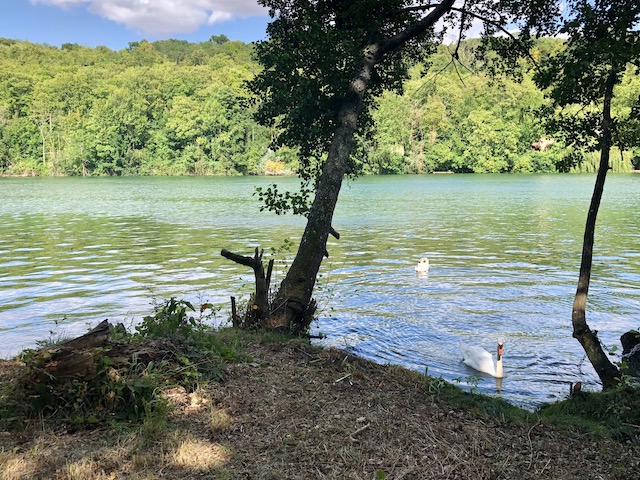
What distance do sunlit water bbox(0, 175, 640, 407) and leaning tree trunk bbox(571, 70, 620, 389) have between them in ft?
3.31

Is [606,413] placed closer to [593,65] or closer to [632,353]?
[632,353]

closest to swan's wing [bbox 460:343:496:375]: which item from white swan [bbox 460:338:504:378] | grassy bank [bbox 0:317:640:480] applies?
white swan [bbox 460:338:504:378]

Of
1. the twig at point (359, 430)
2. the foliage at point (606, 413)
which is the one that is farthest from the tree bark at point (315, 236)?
the foliage at point (606, 413)

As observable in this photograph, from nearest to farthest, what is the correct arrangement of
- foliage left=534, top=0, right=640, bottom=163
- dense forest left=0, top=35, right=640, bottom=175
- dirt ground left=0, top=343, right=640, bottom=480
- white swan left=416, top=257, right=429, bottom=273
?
1. dirt ground left=0, top=343, right=640, bottom=480
2. foliage left=534, top=0, right=640, bottom=163
3. white swan left=416, top=257, right=429, bottom=273
4. dense forest left=0, top=35, right=640, bottom=175

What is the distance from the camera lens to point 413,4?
9375mm

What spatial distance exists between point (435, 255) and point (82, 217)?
2127 cm

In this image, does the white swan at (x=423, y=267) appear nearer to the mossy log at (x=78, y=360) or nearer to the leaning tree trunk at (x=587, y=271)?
the leaning tree trunk at (x=587, y=271)

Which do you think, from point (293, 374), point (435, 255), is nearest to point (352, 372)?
point (293, 374)

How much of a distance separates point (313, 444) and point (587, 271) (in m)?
4.35

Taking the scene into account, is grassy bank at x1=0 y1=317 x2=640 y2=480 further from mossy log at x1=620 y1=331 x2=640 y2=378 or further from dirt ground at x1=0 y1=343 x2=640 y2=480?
mossy log at x1=620 y1=331 x2=640 y2=378

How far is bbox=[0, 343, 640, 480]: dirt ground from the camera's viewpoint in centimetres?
375

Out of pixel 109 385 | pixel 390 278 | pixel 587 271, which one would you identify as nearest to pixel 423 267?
pixel 390 278

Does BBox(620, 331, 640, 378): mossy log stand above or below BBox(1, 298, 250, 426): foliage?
below

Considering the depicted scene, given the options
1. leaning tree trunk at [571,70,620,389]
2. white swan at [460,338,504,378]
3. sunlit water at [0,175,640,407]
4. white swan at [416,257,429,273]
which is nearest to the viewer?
leaning tree trunk at [571,70,620,389]
